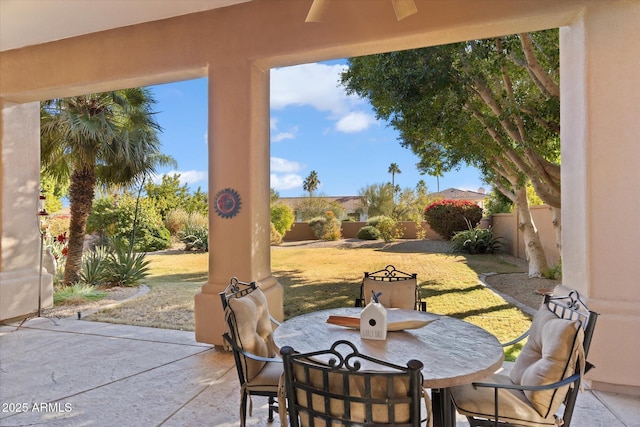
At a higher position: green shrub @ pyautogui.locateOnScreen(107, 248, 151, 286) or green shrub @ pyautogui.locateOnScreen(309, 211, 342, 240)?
green shrub @ pyautogui.locateOnScreen(309, 211, 342, 240)

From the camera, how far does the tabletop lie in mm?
1590

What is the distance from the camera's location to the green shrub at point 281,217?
15922 millimetres

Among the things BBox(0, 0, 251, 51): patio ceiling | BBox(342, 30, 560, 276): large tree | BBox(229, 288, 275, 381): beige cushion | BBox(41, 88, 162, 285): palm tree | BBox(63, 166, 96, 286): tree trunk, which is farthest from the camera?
BBox(63, 166, 96, 286): tree trunk

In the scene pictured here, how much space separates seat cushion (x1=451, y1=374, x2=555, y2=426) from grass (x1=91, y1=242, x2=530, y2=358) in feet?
Answer: 9.09

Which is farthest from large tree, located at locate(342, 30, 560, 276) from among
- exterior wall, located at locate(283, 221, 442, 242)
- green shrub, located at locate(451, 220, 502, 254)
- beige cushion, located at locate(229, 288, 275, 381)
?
exterior wall, located at locate(283, 221, 442, 242)

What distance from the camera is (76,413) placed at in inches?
101

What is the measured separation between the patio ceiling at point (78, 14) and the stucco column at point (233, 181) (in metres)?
0.69

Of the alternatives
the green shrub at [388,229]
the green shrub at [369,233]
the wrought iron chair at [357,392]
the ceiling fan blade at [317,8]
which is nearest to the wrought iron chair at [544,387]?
the wrought iron chair at [357,392]

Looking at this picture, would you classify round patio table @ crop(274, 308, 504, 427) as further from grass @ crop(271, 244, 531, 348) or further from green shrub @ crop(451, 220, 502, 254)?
green shrub @ crop(451, 220, 502, 254)

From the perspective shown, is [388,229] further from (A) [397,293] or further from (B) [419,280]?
(A) [397,293]

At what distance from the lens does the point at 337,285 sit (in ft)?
24.9

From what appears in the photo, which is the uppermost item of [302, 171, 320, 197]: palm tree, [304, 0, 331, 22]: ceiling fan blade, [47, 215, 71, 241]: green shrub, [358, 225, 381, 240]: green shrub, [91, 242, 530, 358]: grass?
[302, 171, 320, 197]: palm tree

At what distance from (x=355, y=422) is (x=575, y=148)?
115 inches

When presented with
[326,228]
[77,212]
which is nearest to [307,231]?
[326,228]
